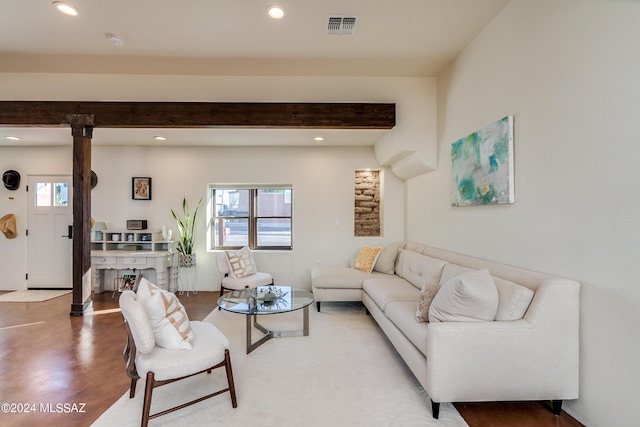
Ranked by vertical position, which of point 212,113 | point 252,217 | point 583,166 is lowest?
point 252,217

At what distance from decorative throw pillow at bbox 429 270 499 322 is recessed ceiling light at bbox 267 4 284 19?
2534 millimetres

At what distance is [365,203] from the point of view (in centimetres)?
543

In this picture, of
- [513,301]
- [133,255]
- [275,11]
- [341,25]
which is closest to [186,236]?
[133,255]

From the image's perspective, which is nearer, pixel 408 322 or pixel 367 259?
pixel 408 322

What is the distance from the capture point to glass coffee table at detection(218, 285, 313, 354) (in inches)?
113

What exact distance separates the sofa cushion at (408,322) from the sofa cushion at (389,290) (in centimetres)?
10

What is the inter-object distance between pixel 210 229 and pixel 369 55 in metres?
3.84

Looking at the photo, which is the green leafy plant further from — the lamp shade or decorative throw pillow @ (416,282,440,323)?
decorative throw pillow @ (416,282,440,323)

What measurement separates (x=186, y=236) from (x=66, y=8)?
132 inches

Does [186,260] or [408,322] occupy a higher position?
[186,260]

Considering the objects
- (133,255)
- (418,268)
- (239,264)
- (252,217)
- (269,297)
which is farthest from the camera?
(252,217)

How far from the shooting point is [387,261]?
4379 mm

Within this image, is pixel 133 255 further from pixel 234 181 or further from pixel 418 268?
pixel 418 268

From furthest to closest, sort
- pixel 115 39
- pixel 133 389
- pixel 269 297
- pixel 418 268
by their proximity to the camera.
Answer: pixel 418 268
pixel 269 297
pixel 115 39
pixel 133 389
